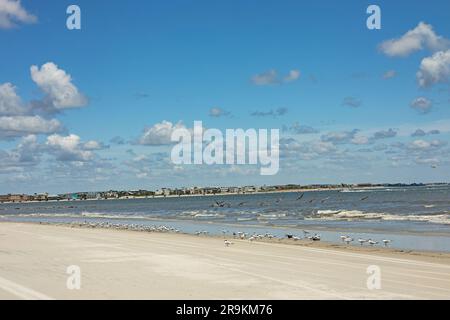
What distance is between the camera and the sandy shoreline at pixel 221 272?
13023 millimetres

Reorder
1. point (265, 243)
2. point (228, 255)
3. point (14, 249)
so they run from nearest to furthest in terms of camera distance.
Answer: point (228, 255)
point (14, 249)
point (265, 243)

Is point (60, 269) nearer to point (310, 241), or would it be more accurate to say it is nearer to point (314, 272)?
point (314, 272)

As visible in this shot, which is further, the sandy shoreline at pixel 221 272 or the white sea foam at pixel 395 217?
the white sea foam at pixel 395 217

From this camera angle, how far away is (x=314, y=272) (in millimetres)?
16594

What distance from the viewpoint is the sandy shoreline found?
1302cm

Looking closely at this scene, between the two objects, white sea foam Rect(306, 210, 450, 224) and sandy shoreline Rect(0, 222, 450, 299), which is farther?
white sea foam Rect(306, 210, 450, 224)

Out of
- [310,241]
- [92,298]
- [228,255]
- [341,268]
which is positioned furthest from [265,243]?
[92,298]

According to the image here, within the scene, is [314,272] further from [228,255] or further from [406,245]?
[406,245]

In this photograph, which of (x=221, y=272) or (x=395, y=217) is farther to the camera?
(x=395, y=217)

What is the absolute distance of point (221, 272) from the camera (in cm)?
1666
